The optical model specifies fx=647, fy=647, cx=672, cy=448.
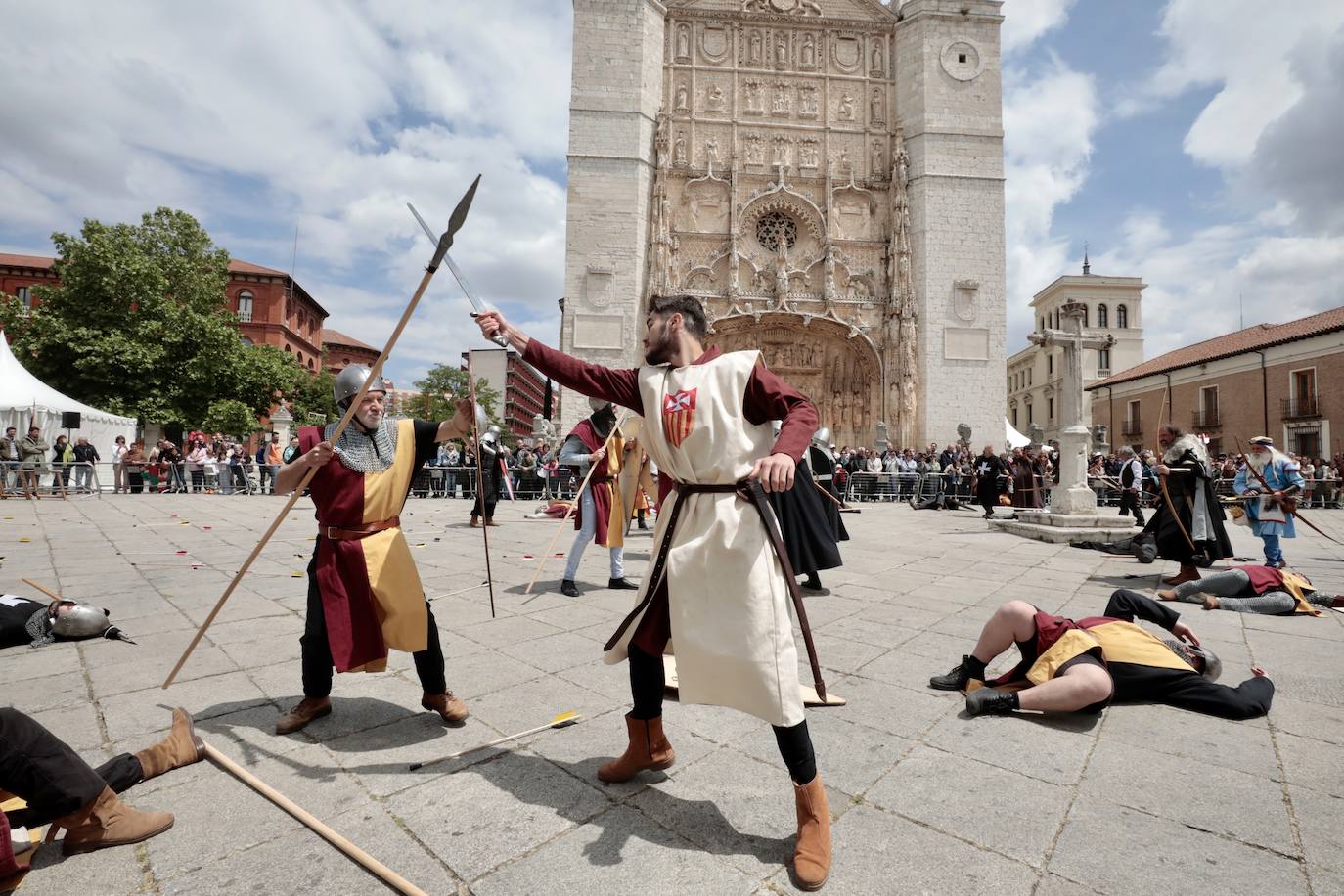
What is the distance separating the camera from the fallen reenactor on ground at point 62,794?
178 centimetres

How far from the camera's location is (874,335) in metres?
23.8

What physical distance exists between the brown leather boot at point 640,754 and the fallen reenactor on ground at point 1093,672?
1503 mm

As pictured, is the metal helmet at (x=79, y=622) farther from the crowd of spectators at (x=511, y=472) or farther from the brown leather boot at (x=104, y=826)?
the crowd of spectators at (x=511, y=472)

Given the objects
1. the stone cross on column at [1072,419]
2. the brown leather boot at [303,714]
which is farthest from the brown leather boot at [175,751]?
the stone cross on column at [1072,419]

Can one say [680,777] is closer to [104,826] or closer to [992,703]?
[992,703]

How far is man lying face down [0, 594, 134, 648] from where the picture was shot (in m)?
3.77

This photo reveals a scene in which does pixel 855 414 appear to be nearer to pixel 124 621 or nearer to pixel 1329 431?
pixel 1329 431

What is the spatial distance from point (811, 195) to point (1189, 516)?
2054 cm

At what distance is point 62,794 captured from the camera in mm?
1829

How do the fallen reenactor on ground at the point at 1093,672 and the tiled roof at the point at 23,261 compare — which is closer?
the fallen reenactor on ground at the point at 1093,672

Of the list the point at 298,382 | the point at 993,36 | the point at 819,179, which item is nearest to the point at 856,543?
the point at 819,179

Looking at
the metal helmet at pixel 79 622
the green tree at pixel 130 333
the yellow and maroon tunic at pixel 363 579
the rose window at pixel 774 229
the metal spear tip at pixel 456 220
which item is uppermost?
the rose window at pixel 774 229

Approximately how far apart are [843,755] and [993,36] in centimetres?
2882

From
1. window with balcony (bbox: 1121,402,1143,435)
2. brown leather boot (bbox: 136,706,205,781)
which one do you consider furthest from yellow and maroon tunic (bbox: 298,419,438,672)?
window with balcony (bbox: 1121,402,1143,435)
